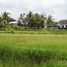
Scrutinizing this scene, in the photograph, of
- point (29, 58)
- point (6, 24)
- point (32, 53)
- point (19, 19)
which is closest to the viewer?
point (29, 58)

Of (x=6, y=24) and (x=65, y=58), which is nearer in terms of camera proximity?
(x=65, y=58)

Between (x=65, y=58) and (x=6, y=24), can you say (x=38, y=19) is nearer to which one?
(x=6, y=24)

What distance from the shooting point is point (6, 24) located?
8925cm

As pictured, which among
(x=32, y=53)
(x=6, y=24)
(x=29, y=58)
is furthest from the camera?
(x=6, y=24)

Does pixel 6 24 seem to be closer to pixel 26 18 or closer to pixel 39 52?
pixel 26 18

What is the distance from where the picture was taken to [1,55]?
16.8 metres

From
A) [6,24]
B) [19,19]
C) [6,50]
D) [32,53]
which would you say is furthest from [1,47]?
[19,19]

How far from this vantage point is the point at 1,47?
1792cm

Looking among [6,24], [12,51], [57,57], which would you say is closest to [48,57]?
[57,57]

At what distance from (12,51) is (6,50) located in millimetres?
391

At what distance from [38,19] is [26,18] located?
183 inches

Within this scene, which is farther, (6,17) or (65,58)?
(6,17)

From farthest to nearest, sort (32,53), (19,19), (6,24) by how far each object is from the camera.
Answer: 1. (19,19)
2. (6,24)
3. (32,53)

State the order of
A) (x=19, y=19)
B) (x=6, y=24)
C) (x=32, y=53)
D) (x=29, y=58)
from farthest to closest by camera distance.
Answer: (x=19, y=19)
(x=6, y=24)
(x=32, y=53)
(x=29, y=58)
